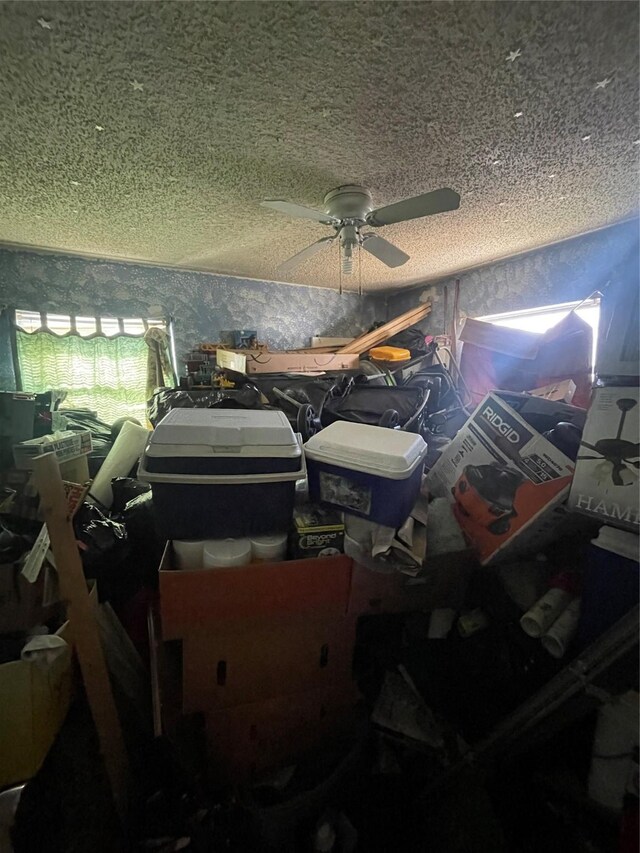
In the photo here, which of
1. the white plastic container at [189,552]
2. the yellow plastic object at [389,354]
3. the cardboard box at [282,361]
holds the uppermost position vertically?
the yellow plastic object at [389,354]

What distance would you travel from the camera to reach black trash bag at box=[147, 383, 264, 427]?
194 cm

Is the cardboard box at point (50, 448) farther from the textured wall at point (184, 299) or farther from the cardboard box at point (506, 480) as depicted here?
the cardboard box at point (506, 480)

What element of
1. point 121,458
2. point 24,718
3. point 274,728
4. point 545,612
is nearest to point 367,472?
point 545,612

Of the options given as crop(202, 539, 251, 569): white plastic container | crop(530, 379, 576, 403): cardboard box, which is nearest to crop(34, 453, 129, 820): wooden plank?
crop(202, 539, 251, 569): white plastic container

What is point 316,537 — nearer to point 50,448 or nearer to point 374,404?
point 374,404

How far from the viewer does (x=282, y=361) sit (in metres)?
2.62

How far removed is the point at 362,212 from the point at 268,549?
1.53 m

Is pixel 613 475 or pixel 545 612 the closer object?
pixel 613 475

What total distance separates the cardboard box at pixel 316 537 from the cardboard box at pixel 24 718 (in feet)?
2.70

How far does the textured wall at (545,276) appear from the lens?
2.06m

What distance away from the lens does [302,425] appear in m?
1.50

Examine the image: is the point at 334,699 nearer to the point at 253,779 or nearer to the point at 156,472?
the point at 253,779

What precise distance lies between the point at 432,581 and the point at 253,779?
0.83 metres

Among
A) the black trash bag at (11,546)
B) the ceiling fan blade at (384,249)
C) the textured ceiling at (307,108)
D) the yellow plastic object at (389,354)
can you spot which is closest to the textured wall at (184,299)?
the textured ceiling at (307,108)
